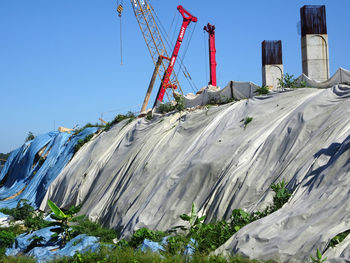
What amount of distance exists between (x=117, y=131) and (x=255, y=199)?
443 inches

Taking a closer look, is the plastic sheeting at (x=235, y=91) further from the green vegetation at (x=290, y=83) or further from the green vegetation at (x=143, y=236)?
the green vegetation at (x=143, y=236)

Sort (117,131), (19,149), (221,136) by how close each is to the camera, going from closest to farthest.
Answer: (221,136) → (117,131) → (19,149)

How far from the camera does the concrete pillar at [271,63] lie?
57.2ft

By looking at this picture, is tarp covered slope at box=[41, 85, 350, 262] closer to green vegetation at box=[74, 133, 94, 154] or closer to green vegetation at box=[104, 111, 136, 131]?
green vegetation at box=[104, 111, 136, 131]

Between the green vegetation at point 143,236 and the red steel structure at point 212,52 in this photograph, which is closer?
the green vegetation at point 143,236

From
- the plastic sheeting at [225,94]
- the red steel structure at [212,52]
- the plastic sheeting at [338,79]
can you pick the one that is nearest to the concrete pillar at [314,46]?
the plastic sheeting at [225,94]

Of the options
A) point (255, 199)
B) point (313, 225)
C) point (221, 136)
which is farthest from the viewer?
point (221, 136)

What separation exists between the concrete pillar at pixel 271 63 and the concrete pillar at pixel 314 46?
1838 millimetres

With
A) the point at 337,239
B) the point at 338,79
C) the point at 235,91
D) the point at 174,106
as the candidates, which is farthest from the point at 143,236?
the point at 174,106

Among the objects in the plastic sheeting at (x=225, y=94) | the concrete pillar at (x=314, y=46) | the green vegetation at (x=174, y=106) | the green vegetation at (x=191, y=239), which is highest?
the concrete pillar at (x=314, y=46)

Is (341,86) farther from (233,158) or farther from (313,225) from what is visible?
(313,225)

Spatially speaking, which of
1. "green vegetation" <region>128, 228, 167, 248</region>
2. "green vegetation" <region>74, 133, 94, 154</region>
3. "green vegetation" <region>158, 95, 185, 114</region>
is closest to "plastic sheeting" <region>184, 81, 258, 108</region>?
"green vegetation" <region>158, 95, 185, 114</region>

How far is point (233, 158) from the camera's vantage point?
422 inches

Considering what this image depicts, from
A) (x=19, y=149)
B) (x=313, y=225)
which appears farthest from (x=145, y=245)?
(x=19, y=149)
